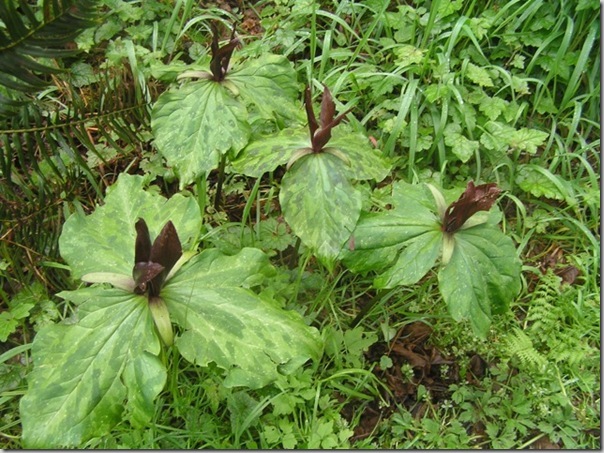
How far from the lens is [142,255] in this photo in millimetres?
1634

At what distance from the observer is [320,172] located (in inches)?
75.4

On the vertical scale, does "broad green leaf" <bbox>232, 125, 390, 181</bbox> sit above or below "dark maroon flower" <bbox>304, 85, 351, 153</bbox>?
below

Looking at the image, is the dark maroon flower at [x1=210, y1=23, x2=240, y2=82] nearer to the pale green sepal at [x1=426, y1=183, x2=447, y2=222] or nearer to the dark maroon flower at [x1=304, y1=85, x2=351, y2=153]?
the dark maroon flower at [x1=304, y1=85, x2=351, y2=153]

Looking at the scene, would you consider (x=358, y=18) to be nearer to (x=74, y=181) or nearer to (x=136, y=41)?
(x=136, y=41)

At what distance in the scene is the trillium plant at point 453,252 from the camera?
1.87 metres

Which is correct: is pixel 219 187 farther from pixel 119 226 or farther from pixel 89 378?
pixel 89 378

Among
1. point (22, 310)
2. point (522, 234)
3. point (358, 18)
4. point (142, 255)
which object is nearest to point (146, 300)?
point (142, 255)

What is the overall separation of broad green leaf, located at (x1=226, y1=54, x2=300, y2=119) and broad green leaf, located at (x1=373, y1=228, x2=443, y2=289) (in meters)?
0.65

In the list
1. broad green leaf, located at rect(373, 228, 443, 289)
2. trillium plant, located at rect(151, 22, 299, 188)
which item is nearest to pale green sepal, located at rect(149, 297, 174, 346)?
trillium plant, located at rect(151, 22, 299, 188)

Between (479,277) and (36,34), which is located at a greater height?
(36,34)

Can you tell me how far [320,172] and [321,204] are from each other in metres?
0.11

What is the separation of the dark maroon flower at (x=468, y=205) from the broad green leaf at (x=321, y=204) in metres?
0.29

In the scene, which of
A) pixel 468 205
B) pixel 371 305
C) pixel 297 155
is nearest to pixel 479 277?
pixel 468 205

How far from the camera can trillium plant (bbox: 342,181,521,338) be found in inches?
73.6
